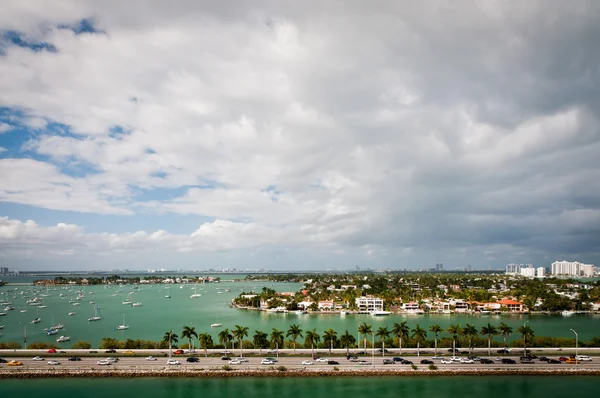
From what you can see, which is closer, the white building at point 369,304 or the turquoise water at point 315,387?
the turquoise water at point 315,387

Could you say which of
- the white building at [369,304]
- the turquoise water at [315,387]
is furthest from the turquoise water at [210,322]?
the turquoise water at [315,387]

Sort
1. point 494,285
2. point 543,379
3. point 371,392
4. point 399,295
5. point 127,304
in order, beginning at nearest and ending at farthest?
point 371,392
point 543,379
point 399,295
point 127,304
point 494,285

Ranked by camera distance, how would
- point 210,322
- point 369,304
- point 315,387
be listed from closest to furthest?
point 315,387 < point 210,322 < point 369,304

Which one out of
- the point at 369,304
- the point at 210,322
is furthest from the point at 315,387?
the point at 369,304

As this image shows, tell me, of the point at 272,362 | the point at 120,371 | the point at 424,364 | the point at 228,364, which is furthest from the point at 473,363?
the point at 120,371

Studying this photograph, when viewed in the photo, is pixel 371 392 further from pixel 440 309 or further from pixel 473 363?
pixel 440 309

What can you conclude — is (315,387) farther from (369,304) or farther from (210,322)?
(369,304)

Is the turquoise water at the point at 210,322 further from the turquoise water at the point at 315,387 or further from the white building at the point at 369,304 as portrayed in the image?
the turquoise water at the point at 315,387

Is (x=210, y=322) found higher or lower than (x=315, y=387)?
lower
